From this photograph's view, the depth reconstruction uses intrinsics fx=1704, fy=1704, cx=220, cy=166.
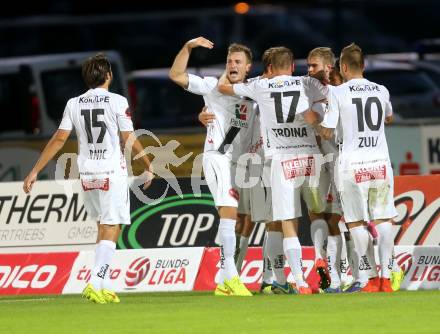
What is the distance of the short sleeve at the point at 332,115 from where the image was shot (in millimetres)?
15500

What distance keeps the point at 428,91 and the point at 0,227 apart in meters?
12.4

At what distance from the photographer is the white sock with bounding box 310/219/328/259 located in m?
16.3

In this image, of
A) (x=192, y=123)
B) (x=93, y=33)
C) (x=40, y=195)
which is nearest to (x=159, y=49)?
(x=93, y=33)

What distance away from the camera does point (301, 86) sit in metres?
15.7

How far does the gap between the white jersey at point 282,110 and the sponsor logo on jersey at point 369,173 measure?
496 mm

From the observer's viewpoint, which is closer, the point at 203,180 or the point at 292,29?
the point at 203,180

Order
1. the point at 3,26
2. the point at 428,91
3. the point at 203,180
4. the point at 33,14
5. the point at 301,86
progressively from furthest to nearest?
1. the point at 33,14
2. the point at 3,26
3. the point at 428,91
4. the point at 203,180
5. the point at 301,86

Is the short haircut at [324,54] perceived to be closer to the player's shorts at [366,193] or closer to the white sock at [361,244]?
the player's shorts at [366,193]

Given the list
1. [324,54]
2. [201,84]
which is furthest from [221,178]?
[324,54]

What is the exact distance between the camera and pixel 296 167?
1573 centimetres

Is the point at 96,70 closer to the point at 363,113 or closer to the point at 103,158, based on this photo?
the point at 103,158

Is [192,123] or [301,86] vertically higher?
[301,86]

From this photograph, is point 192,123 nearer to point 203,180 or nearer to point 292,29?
point 203,180

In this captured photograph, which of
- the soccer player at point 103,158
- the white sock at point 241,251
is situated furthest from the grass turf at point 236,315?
the white sock at point 241,251
